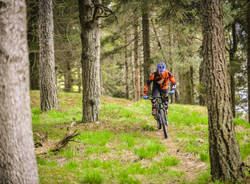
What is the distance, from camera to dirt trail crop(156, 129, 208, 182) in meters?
4.61

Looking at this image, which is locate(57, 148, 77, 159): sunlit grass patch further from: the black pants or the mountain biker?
the black pants

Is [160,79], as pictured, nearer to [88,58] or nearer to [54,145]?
[88,58]

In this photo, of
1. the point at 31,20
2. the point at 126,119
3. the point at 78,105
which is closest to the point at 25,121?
the point at 126,119

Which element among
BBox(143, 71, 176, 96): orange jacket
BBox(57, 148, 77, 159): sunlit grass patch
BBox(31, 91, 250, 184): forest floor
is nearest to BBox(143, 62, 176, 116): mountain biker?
BBox(143, 71, 176, 96): orange jacket

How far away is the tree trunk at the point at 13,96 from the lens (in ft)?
8.68

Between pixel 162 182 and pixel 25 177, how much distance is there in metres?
2.57

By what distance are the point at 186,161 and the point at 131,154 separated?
1.39 meters

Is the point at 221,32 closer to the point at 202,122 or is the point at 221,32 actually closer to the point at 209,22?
the point at 209,22

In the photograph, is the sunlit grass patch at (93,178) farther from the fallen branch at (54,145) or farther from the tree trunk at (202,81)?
the tree trunk at (202,81)

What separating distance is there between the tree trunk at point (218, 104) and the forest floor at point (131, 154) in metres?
0.48

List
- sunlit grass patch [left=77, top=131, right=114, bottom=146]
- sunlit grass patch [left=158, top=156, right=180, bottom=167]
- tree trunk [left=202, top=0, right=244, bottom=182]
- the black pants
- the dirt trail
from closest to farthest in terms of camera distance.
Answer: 1. tree trunk [left=202, top=0, right=244, bottom=182]
2. the dirt trail
3. sunlit grass patch [left=158, top=156, right=180, bottom=167]
4. sunlit grass patch [left=77, top=131, right=114, bottom=146]
5. the black pants

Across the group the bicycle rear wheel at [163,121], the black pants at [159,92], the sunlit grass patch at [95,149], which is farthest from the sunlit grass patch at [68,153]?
the black pants at [159,92]

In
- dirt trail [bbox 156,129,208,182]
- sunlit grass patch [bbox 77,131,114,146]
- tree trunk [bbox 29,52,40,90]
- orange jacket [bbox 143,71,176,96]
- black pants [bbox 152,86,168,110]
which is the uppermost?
tree trunk [bbox 29,52,40,90]

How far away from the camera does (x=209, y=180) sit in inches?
157
